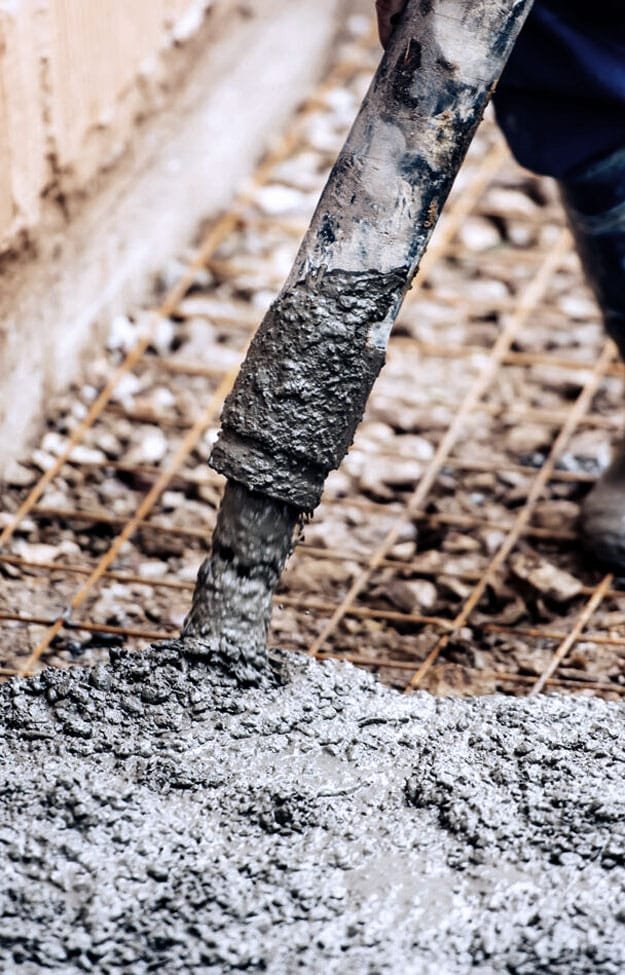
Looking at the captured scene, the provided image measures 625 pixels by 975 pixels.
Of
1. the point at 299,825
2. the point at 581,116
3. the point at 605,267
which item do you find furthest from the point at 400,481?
the point at 299,825

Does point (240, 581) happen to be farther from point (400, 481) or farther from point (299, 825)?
point (400, 481)

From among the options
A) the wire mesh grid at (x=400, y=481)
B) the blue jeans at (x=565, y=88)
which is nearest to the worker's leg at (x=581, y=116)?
the blue jeans at (x=565, y=88)

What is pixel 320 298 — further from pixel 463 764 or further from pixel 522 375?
pixel 522 375

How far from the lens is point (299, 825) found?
1697mm

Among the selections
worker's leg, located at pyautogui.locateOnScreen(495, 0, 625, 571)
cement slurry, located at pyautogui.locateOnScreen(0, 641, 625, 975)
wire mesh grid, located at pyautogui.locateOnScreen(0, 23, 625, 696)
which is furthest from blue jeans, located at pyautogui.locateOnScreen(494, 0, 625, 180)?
cement slurry, located at pyautogui.locateOnScreen(0, 641, 625, 975)

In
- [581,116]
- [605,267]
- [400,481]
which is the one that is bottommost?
Result: [400,481]

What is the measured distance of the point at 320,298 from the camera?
6.08 feet

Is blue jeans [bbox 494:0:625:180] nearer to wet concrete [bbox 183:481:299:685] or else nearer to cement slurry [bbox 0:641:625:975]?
wet concrete [bbox 183:481:299:685]

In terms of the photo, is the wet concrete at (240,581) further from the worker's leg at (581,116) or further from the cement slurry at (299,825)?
the worker's leg at (581,116)

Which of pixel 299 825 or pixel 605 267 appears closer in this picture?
pixel 299 825

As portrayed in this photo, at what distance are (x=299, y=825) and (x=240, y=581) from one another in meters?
0.38

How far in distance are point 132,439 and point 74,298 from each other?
348 mm

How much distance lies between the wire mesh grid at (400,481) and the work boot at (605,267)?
7 cm

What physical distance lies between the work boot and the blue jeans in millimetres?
35
